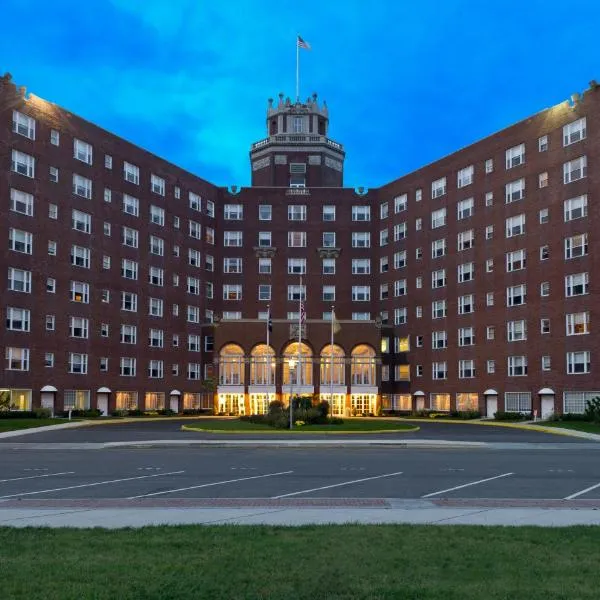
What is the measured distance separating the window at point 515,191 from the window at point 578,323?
13180 millimetres

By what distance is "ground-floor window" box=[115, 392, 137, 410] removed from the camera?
76750mm

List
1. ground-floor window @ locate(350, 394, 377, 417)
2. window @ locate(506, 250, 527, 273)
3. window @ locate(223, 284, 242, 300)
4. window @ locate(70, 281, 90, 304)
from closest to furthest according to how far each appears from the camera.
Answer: window @ locate(70, 281, 90, 304), window @ locate(506, 250, 527, 273), ground-floor window @ locate(350, 394, 377, 417), window @ locate(223, 284, 242, 300)

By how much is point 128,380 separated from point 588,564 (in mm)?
72093

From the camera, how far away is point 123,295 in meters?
78.0

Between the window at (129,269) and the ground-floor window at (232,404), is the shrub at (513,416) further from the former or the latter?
the window at (129,269)

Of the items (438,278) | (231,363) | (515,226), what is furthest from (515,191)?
(231,363)

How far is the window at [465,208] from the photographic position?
78812mm

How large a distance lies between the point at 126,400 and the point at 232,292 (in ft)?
68.5

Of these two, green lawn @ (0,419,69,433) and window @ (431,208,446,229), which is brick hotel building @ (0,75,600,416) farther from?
green lawn @ (0,419,69,433)

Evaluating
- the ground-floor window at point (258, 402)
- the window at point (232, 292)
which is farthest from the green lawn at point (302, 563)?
the window at point (232, 292)

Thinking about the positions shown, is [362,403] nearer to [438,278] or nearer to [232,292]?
[438,278]

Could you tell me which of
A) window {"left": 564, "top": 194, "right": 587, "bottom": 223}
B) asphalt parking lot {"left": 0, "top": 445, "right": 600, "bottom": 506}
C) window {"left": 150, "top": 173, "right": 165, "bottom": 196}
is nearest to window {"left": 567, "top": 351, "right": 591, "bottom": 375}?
window {"left": 564, "top": 194, "right": 587, "bottom": 223}

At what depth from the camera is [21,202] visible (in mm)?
66938

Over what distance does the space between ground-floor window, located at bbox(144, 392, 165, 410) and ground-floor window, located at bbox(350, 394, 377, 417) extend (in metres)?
20.7
